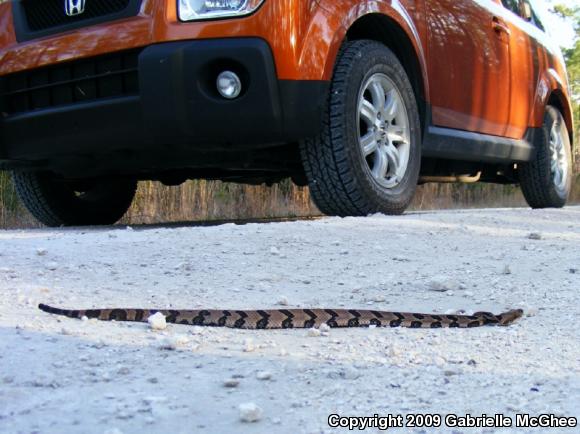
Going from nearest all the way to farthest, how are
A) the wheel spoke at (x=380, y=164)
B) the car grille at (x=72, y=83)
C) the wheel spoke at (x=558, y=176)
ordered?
the car grille at (x=72, y=83) < the wheel spoke at (x=380, y=164) < the wheel spoke at (x=558, y=176)

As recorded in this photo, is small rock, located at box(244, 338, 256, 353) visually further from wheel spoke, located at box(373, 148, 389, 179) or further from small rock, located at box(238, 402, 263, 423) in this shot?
wheel spoke, located at box(373, 148, 389, 179)

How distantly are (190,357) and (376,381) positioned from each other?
511mm

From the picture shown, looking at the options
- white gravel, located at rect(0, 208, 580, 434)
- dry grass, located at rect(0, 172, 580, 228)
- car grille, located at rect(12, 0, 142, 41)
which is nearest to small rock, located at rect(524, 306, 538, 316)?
white gravel, located at rect(0, 208, 580, 434)

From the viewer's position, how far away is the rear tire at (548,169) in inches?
282

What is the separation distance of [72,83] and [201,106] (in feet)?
3.07

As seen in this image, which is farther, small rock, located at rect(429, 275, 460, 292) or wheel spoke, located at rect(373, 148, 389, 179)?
wheel spoke, located at rect(373, 148, 389, 179)

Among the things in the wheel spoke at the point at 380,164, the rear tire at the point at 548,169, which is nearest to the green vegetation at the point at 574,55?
the rear tire at the point at 548,169

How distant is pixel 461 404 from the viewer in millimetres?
1602

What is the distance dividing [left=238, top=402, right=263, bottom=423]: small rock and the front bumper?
2.51 m

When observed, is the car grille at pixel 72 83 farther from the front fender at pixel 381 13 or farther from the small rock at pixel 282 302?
the small rock at pixel 282 302

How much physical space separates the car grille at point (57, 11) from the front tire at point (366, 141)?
4.47 feet

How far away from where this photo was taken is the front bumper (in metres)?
3.77

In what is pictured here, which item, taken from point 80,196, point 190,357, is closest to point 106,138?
point 80,196

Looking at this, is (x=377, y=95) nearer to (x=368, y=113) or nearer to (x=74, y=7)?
(x=368, y=113)
